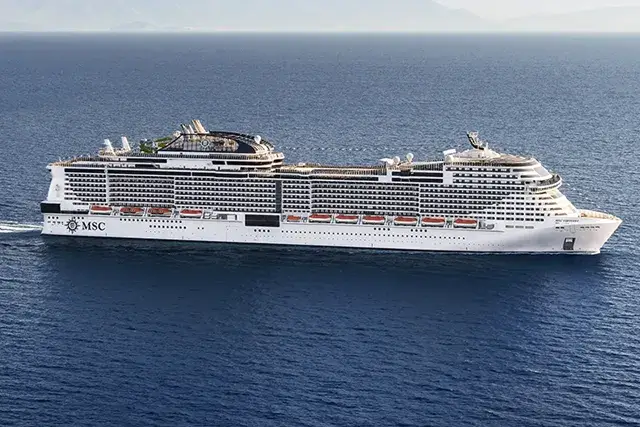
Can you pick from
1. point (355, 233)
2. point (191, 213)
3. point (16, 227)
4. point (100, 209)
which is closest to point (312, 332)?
point (355, 233)

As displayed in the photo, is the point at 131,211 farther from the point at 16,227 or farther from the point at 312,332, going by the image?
the point at 312,332

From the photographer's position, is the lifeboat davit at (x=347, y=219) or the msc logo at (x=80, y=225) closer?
the lifeboat davit at (x=347, y=219)

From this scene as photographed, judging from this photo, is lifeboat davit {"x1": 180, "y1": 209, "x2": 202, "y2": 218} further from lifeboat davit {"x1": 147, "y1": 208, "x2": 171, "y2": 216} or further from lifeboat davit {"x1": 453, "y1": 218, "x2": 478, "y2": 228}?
lifeboat davit {"x1": 453, "y1": 218, "x2": 478, "y2": 228}

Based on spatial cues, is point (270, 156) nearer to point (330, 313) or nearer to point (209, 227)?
point (209, 227)

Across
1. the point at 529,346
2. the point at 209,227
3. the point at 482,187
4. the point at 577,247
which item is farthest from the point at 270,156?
the point at 529,346

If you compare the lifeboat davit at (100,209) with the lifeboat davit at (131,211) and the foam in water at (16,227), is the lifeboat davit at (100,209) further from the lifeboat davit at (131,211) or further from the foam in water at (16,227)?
the foam in water at (16,227)

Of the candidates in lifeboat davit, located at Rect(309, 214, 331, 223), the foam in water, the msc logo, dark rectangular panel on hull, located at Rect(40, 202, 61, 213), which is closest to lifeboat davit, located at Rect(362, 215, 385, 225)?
lifeboat davit, located at Rect(309, 214, 331, 223)

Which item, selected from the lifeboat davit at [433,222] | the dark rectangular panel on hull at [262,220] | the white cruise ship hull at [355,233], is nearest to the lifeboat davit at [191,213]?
the white cruise ship hull at [355,233]
